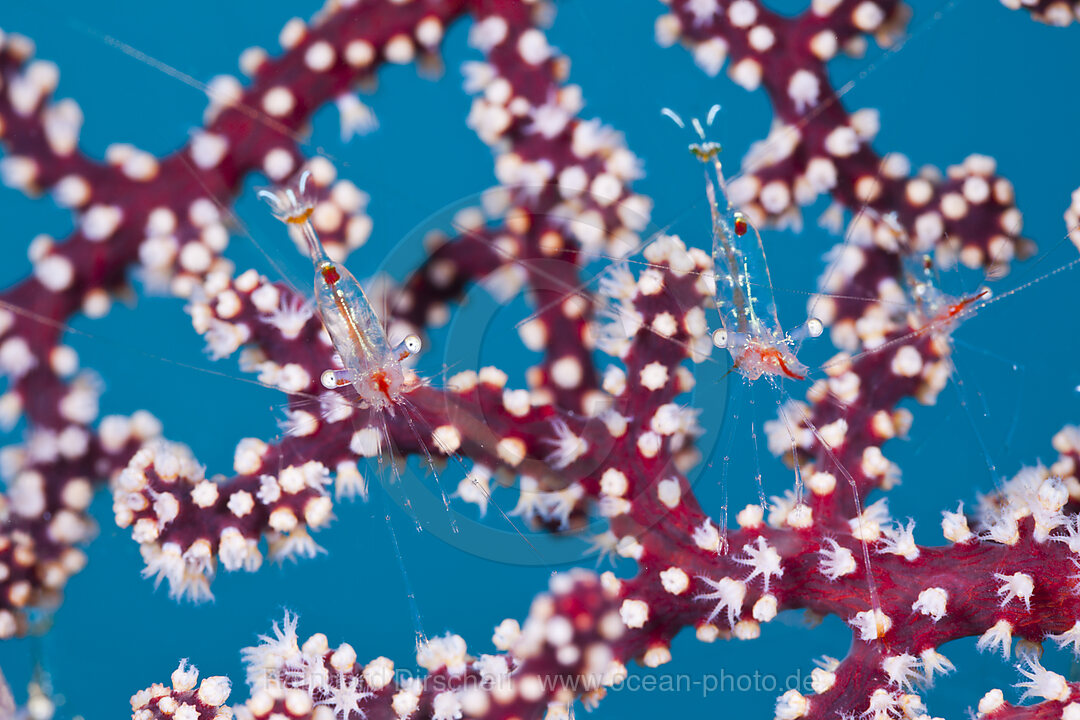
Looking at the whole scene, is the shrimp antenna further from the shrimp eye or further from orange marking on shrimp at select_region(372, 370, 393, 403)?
orange marking on shrimp at select_region(372, 370, 393, 403)

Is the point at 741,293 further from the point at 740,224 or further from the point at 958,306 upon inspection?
the point at 958,306

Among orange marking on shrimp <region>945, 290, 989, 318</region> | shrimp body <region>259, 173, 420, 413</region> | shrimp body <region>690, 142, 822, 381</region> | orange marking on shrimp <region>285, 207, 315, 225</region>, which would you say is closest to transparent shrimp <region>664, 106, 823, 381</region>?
shrimp body <region>690, 142, 822, 381</region>

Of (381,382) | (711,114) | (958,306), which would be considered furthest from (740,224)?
(381,382)

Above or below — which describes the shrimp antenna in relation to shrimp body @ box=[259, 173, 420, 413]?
above

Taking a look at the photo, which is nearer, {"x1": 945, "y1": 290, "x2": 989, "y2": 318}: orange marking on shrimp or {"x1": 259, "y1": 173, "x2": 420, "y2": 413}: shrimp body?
{"x1": 259, "y1": 173, "x2": 420, "y2": 413}: shrimp body

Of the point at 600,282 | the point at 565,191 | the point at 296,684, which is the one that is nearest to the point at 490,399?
the point at 600,282

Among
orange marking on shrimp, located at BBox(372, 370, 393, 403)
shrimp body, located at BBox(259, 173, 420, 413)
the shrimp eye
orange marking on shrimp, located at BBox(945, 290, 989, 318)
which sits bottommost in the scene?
orange marking on shrimp, located at BBox(372, 370, 393, 403)

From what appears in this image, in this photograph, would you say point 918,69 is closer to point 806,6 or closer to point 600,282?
point 806,6

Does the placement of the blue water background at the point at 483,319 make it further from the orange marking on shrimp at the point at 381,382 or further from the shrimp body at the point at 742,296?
the orange marking on shrimp at the point at 381,382
